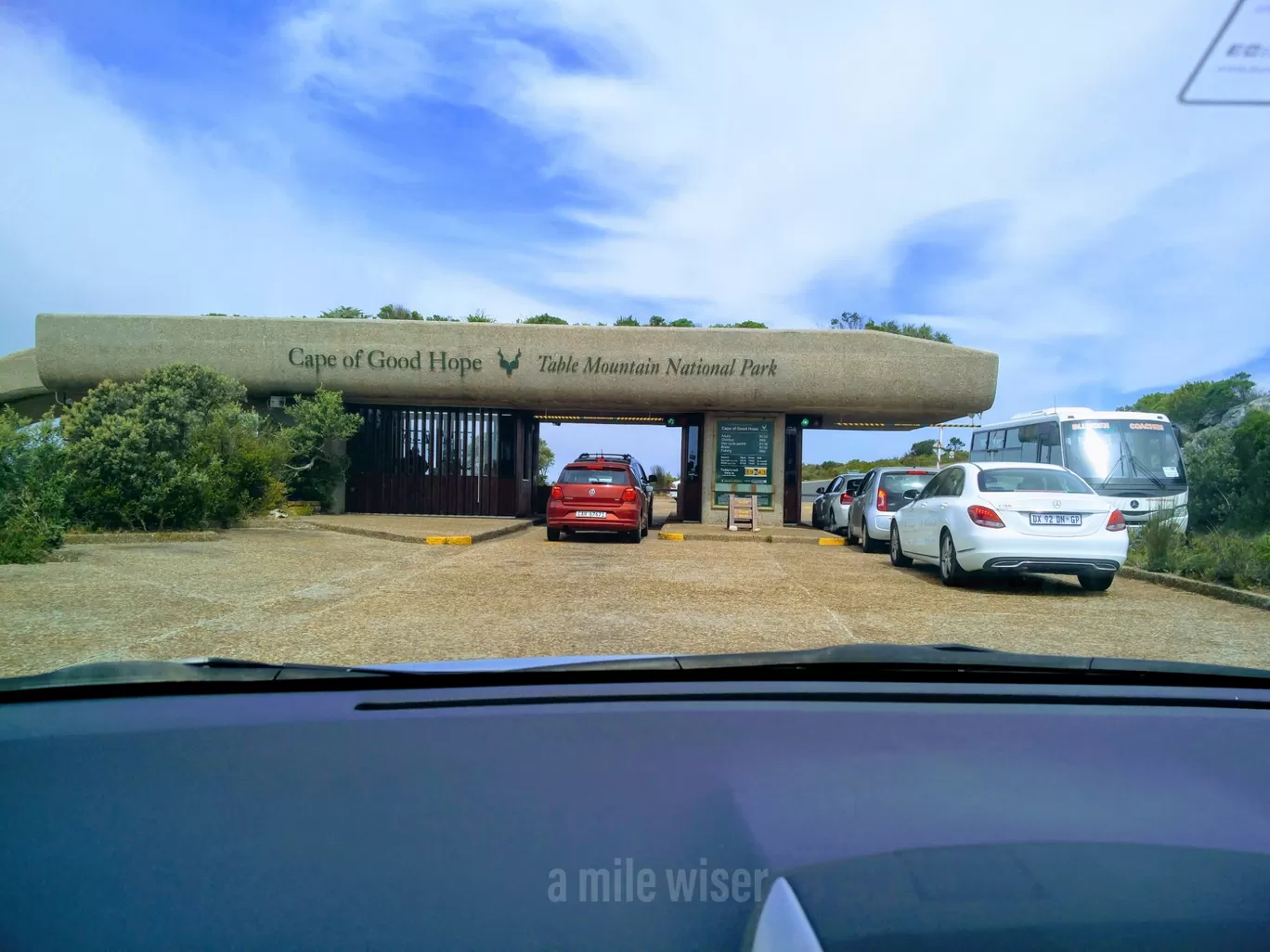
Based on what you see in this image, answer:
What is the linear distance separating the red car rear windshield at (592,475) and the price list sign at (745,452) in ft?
20.1

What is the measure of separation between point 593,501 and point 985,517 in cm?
796

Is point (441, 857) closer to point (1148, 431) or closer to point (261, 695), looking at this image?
point (261, 695)

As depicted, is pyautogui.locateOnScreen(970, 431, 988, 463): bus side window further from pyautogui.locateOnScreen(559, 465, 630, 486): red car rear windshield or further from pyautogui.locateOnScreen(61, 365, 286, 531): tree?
pyautogui.locateOnScreen(61, 365, 286, 531): tree

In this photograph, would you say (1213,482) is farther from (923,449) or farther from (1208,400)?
(923,449)

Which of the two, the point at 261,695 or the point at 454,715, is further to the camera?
the point at 261,695

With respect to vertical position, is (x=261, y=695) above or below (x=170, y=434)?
below

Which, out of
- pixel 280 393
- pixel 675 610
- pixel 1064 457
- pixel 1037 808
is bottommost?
pixel 675 610

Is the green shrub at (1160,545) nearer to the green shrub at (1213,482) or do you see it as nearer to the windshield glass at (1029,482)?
the windshield glass at (1029,482)

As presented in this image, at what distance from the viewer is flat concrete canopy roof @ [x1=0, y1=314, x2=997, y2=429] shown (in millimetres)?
20516

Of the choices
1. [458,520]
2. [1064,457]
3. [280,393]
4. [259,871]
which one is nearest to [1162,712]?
[259,871]

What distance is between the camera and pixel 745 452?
73.5ft

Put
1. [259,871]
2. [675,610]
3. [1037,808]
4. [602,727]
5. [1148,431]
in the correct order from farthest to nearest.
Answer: [1148,431] < [675,610] < [602,727] < [1037,808] < [259,871]

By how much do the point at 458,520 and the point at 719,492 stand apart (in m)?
6.63

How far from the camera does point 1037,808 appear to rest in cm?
188
